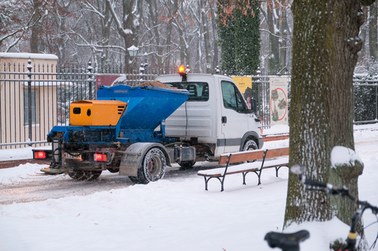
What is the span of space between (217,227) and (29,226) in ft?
8.98

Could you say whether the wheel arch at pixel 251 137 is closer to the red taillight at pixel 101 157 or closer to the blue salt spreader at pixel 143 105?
the blue salt spreader at pixel 143 105

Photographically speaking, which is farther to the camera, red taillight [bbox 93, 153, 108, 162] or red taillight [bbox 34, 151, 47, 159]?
red taillight [bbox 34, 151, 47, 159]

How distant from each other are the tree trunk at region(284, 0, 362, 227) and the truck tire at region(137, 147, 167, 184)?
650 cm

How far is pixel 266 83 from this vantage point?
27.1 meters

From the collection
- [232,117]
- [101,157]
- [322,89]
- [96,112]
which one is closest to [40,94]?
[232,117]

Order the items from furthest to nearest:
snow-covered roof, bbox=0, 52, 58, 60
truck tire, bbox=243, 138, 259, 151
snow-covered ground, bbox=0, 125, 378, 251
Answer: snow-covered roof, bbox=0, 52, 58, 60, truck tire, bbox=243, 138, 259, 151, snow-covered ground, bbox=0, 125, 378, 251

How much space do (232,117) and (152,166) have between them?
2.91 m

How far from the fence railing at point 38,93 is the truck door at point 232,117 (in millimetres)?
3032

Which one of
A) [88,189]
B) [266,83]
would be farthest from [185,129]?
[266,83]

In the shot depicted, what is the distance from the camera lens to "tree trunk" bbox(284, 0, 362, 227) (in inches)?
A: 283

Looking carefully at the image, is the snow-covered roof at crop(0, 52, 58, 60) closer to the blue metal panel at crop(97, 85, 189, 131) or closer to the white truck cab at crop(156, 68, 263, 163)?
the white truck cab at crop(156, 68, 263, 163)

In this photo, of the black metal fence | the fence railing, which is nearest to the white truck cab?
the fence railing

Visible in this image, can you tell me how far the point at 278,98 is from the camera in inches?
1024

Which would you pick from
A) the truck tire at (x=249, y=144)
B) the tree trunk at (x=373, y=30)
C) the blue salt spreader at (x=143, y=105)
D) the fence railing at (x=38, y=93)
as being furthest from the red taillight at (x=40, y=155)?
the tree trunk at (x=373, y=30)
